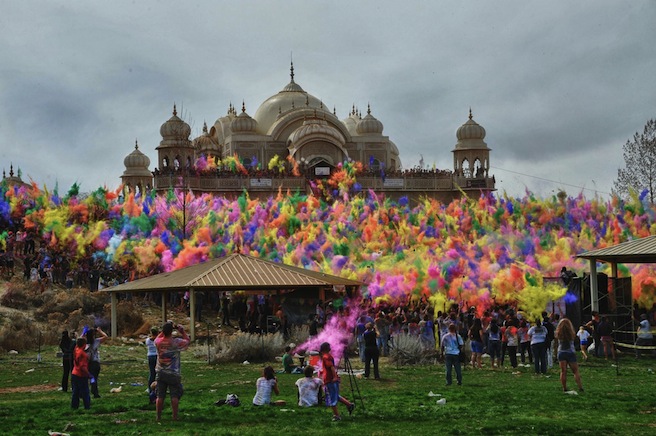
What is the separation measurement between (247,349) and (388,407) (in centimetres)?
919

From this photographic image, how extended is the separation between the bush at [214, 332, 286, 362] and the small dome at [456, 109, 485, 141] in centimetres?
4436

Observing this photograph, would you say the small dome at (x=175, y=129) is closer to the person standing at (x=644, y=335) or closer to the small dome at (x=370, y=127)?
the small dome at (x=370, y=127)

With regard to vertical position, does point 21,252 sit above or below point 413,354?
above

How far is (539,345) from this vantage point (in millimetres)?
18266

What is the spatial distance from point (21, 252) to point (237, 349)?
19.6 metres

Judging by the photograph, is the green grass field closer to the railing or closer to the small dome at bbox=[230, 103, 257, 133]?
the railing

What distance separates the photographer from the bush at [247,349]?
22344 millimetres

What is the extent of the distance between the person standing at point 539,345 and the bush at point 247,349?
22.5 ft

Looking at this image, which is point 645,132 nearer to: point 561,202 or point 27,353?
point 561,202

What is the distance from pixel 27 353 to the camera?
2495 cm

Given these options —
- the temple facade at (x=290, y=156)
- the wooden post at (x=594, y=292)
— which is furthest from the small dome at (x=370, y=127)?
the wooden post at (x=594, y=292)

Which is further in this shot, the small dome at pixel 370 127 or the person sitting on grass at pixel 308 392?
the small dome at pixel 370 127

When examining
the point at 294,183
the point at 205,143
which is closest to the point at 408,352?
the point at 294,183

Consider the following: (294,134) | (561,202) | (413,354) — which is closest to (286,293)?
(413,354)
